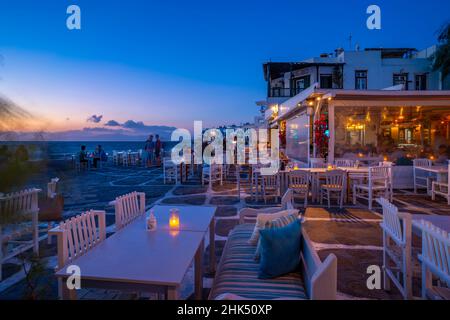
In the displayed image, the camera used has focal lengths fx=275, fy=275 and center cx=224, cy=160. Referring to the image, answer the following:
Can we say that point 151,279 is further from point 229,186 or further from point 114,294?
point 229,186

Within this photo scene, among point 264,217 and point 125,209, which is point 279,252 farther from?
point 125,209

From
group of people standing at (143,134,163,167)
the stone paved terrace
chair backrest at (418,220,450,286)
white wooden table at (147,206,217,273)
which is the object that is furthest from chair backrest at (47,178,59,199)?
group of people standing at (143,134,163,167)

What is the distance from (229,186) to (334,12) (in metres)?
6.22

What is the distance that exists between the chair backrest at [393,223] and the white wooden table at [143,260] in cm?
182

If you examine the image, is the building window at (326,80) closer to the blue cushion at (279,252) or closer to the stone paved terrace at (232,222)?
the stone paved terrace at (232,222)

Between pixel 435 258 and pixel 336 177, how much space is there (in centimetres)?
506

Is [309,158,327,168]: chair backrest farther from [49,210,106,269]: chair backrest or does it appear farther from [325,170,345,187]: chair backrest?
[49,210,106,269]: chair backrest

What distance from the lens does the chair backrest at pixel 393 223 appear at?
254 cm

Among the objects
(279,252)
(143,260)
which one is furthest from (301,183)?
(143,260)

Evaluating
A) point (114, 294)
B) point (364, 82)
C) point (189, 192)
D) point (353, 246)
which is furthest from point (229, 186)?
point (364, 82)

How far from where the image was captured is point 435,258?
6.56 ft

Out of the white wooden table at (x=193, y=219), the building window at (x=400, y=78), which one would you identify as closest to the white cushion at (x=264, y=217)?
the white wooden table at (x=193, y=219)

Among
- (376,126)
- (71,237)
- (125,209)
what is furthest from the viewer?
(376,126)

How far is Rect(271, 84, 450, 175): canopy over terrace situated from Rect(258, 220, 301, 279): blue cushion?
299 inches
